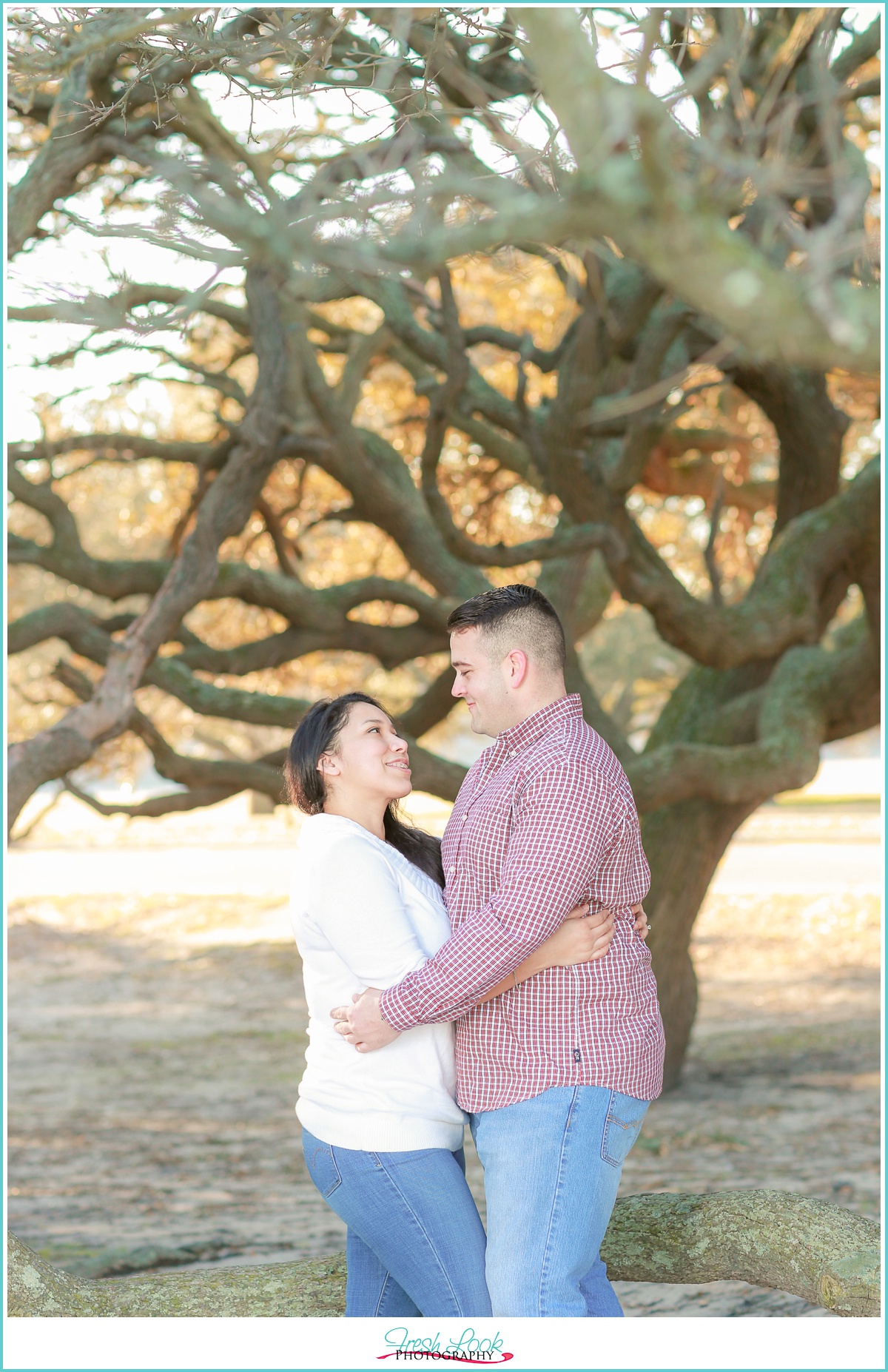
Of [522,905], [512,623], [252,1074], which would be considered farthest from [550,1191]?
[252,1074]

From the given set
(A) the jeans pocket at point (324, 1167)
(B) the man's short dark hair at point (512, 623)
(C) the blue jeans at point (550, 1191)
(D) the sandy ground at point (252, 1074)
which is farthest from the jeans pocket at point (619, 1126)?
(D) the sandy ground at point (252, 1074)

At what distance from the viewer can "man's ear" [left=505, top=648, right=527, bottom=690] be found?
112 inches

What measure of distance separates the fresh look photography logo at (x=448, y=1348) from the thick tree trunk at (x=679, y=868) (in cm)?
587

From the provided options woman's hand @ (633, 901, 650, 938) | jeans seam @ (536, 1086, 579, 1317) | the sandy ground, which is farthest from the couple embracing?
the sandy ground

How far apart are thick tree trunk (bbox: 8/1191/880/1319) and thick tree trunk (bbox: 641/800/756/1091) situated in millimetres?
5163

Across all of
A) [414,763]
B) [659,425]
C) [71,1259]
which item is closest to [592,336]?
[659,425]

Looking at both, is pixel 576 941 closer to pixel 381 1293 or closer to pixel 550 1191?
pixel 550 1191

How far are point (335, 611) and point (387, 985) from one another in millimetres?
5406

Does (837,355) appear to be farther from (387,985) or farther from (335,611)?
(335,611)

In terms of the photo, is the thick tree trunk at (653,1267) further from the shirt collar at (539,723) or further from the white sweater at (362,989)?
the shirt collar at (539,723)

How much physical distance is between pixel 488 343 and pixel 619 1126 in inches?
224

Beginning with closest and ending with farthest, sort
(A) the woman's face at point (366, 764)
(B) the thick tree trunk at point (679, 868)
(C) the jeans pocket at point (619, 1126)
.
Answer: (C) the jeans pocket at point (619, 1126), (A) the woman's face at point (366, 764), (B) the thick tree trunk at point (679, 868)

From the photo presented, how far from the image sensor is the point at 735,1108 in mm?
9078

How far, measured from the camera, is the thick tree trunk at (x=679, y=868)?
861cm
